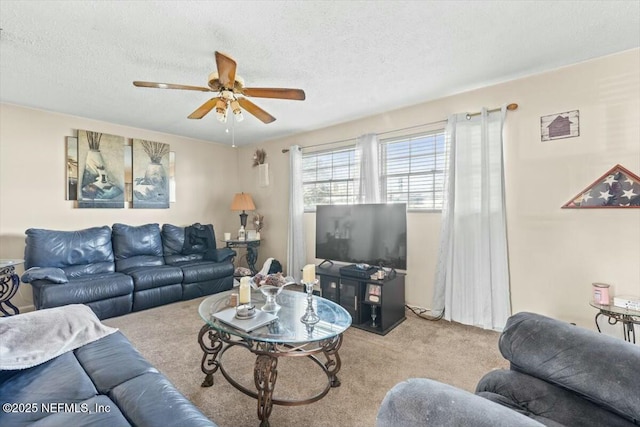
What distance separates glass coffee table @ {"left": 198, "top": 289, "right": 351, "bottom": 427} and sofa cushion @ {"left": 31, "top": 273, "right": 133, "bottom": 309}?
65.0 inches

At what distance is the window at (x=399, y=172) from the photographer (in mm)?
3396

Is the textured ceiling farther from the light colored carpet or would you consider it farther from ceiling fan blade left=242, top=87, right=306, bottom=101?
the light colored carpet

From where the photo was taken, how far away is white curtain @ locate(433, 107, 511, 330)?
9.41 feet

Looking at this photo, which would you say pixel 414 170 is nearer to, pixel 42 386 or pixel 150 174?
pixel 42 386

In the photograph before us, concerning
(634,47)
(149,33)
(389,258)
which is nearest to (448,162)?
(389,258)

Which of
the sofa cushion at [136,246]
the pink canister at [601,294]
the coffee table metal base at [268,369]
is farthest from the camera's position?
the sofa cushion at [136,246]

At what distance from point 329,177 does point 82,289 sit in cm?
325

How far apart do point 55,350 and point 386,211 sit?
9.18ft

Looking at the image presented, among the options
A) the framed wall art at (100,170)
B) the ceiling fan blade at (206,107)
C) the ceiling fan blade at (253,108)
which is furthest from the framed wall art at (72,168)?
the ceiling fan blade at (253,108)

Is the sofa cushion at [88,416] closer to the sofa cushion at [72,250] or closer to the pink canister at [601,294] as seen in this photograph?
the sofa cushion at [72,250]

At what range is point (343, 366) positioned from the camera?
2240mm

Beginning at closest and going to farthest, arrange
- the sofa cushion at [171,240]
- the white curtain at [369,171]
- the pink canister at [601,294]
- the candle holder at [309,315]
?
1. the candle holder at [309,315]
2. the pink canister at [601,294]
3. the white curtain at [369,171]
4. the sofa cushion at [171,240]

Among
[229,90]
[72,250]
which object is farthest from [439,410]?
[72,250]

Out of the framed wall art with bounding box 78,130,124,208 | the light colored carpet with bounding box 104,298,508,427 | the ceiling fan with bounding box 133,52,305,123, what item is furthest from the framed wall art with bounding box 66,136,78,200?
the ceiling fan with bounding box 133,52,305,123
